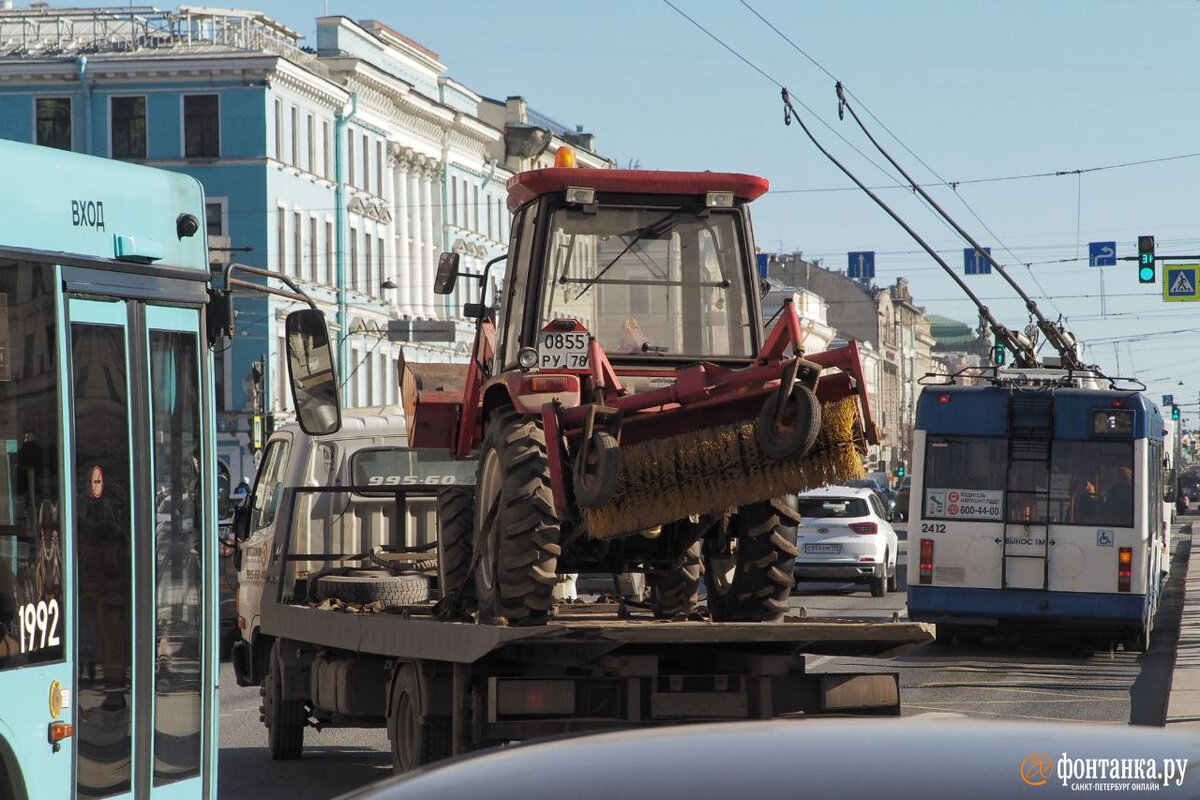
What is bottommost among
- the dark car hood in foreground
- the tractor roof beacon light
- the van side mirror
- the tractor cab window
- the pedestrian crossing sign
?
the dark car hood in foreground

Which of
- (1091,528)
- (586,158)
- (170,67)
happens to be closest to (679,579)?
(1091,528)

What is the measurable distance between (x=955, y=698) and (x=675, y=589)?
545cm

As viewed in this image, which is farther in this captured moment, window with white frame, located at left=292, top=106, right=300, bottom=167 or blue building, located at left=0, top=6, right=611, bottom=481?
window with white frame, located at left=292, top=106, right=300, bottom=167

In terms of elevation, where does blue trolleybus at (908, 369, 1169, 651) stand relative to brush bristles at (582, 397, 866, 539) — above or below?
below

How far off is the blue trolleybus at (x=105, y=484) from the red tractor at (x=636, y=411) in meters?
2.16

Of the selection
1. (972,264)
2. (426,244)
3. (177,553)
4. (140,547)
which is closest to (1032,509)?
(177,553)

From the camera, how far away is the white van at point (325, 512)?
42.3ft

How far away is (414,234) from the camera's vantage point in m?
73.7

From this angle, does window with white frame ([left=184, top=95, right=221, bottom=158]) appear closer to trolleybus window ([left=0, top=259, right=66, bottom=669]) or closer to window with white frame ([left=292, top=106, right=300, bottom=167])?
window with white frame ([left=292, top=106, right=300, bottom=167])

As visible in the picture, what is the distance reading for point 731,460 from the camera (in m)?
9.50

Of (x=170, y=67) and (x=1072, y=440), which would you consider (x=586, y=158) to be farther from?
(x=1072, y=440)

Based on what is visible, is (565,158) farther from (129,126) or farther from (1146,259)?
(129,126)

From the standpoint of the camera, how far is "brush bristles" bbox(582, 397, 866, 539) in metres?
9.39

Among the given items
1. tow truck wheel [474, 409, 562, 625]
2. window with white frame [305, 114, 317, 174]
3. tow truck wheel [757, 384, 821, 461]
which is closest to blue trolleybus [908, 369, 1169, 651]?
tow truck wheel [757, 384, 821, 461]
